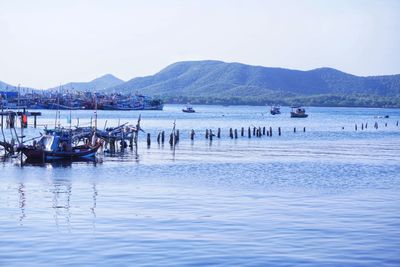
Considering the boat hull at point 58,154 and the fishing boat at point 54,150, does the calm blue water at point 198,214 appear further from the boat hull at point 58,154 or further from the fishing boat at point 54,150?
the fishing boat at point 54,150

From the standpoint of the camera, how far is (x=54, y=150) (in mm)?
60406

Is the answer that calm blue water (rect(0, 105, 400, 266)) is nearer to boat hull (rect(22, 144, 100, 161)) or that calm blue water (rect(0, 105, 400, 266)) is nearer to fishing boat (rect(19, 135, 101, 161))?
boat hull (rect(22, 144, 100, 161))

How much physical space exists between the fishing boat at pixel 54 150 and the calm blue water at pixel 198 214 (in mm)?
1534

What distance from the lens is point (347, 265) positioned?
949 inches

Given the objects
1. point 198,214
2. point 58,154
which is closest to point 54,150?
point 58,154

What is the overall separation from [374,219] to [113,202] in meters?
12.7

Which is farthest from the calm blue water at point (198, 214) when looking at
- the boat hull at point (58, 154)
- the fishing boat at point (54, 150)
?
the fishing boat at point (54, 150)

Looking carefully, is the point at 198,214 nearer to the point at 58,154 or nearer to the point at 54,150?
the point at 58,154

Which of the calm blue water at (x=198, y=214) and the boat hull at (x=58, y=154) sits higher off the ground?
the boat hull at (x=58, y=154)

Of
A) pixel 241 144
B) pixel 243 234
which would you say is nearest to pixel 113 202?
pixel 243 234

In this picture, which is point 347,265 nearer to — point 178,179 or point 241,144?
point 178,179

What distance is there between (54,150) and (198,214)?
2971cm

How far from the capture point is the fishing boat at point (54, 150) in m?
59.2

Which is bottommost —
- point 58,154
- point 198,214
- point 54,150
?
point 198,214
